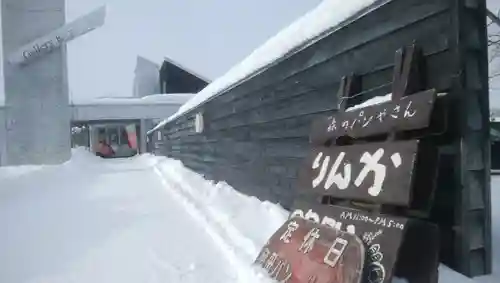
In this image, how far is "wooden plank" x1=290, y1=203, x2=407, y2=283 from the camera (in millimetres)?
1571

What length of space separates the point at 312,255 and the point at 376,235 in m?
0.37

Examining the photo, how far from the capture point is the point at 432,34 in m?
1.81

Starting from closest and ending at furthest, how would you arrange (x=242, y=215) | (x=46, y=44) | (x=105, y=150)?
(x=242, y=215) → (x=46, y=44) → (x=105, y=150)

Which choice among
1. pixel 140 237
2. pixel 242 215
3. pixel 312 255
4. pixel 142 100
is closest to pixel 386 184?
Answer: pixel 312 255

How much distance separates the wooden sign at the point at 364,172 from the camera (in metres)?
1.65

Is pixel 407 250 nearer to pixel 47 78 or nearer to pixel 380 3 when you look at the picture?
pixel 380 3

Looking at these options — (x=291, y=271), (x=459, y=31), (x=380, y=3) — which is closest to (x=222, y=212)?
(x=291, y=271)

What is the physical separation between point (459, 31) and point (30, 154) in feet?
48.6

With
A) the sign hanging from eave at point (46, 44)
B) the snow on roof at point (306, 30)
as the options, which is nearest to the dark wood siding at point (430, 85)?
the snow on roof at point (306, 30)

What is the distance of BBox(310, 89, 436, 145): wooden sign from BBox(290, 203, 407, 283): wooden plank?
40 centimetres

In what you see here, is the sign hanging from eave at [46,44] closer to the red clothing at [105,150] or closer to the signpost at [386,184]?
the red clothing at [105,150]

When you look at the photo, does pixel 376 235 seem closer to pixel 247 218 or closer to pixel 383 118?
pixel 383 118

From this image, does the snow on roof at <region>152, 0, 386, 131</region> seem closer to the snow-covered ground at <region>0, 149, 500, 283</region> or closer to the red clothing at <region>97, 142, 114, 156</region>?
the snow-covered ground at <region>0, 149, 500, 283</region>

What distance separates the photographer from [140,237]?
3482mm
